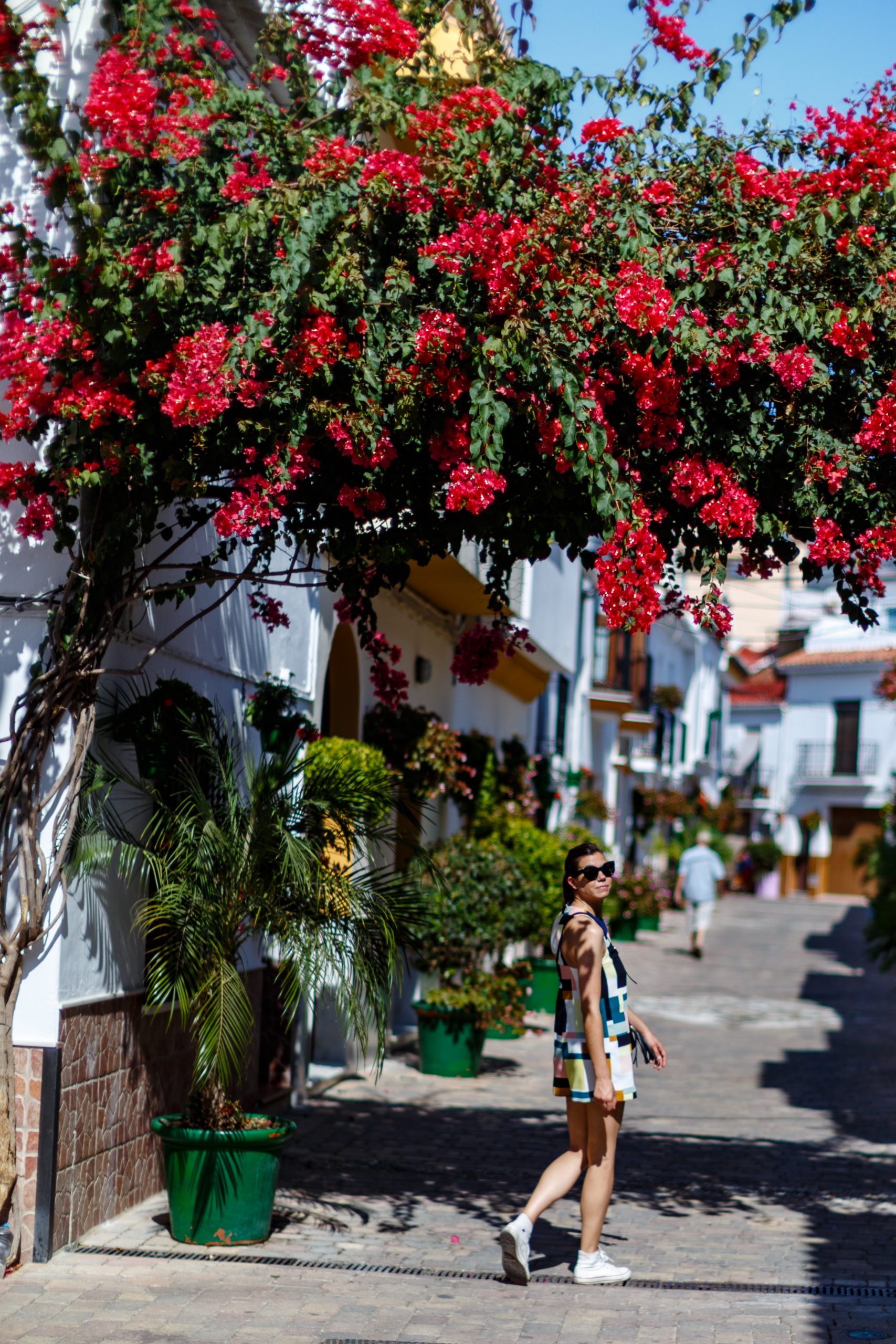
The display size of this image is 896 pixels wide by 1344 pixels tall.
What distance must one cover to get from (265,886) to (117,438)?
6.72 ft

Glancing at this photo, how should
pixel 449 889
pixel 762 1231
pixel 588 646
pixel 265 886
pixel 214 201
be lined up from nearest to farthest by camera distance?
pixel 214 201 → pixel 265 886 → pixel 762 1231 → pixel 449 889 → pixel 588 646

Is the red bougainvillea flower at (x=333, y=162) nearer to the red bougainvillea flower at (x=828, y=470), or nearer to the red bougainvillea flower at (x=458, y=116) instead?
the red bougainvillea flower at (x=458, y=116)

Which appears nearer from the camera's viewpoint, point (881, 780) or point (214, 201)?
point (214, 201)

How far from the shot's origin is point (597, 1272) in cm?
640

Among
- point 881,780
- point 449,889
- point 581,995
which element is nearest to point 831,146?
point 581,995

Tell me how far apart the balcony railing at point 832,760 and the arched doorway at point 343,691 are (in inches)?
1651

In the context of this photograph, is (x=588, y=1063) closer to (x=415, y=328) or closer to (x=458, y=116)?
(x=415, y=328)

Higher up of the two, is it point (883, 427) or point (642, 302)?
point (642, 302)

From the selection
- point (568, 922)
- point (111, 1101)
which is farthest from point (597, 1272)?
point (111, 1101)

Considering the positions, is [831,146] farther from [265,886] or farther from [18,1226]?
[18,1226]

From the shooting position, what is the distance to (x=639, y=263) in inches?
229

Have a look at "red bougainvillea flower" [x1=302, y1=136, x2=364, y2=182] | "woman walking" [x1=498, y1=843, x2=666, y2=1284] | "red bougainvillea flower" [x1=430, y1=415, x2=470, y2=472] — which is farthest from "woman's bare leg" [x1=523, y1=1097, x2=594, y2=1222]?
"red bougainvillea flower" [x1=302, y1=136, x2=364, y2=182]

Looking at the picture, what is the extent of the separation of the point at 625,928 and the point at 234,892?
17.6 meters

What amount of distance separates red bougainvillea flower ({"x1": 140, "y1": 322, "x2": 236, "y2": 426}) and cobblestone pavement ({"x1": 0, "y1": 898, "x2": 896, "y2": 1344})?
3.22m
